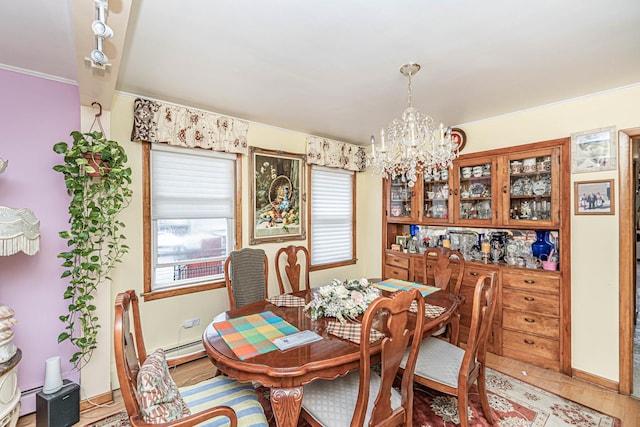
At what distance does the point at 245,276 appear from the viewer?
260 cm

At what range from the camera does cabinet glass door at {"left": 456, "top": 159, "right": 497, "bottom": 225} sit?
126 inches

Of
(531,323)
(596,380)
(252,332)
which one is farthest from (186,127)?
(596,380)

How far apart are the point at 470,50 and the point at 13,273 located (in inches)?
138

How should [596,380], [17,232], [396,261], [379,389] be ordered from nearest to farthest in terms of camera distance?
[379,389]
[17,232]
[596,380]
[396,261]

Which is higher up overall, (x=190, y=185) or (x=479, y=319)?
(x=190, y=185)

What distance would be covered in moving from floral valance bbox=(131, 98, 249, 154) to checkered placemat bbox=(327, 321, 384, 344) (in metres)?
2.16

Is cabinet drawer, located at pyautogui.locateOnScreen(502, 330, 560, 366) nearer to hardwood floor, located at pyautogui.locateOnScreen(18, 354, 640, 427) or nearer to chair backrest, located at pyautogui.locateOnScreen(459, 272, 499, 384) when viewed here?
hardwood floor, located at pyautogui.locateOnScreen(18, 354, 640, 427)

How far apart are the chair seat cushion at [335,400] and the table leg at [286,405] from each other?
18 cm

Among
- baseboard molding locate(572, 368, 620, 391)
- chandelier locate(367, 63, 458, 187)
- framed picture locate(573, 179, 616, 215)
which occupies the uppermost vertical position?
chandelier locate(367, 63, 458, 187)

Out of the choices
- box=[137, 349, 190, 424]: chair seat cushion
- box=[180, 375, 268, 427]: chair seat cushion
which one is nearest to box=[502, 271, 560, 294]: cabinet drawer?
box=[180, 375, 268, 427]: chair seat cushion

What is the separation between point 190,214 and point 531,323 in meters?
3.58

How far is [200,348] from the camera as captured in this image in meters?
2.96

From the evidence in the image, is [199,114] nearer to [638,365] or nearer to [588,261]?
[588,261]

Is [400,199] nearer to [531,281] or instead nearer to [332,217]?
[332,217]
